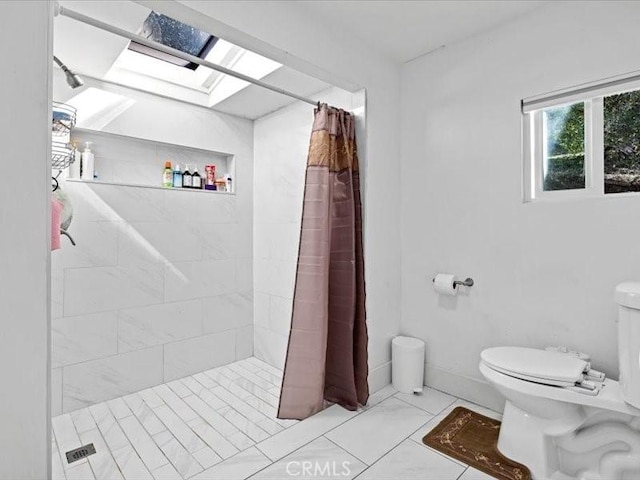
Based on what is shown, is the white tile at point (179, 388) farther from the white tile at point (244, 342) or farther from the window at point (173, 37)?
the window at point (173, 37)

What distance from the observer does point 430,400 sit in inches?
87.4

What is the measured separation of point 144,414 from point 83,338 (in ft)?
1.97

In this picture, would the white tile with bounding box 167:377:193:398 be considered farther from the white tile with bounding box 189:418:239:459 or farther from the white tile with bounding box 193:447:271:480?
the white tile with bounding box 193:447:271:480

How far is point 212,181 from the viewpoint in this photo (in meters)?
2.83

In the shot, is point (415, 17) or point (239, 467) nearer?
point (239, 467)

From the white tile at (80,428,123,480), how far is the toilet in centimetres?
176

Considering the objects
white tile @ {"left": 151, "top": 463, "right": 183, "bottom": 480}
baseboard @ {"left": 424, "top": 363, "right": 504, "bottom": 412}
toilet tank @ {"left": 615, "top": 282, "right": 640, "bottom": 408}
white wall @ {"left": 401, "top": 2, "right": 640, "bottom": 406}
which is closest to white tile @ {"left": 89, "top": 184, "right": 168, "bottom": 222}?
white tile @ {"left": 151, "top": 463, "right": 183, "bottom": 480}

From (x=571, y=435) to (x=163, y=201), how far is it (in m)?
2.68

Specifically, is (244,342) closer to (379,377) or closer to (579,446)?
(379,377)

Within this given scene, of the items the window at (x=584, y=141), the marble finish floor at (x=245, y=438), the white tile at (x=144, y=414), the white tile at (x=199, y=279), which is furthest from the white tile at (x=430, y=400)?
the white tile at (x=199, y=279)

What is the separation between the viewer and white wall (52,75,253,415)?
2.16 meters

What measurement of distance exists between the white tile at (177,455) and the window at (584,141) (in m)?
2.20

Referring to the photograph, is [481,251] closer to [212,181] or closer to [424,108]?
[424,108]

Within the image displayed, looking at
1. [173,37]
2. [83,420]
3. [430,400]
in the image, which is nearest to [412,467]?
[430,400]
